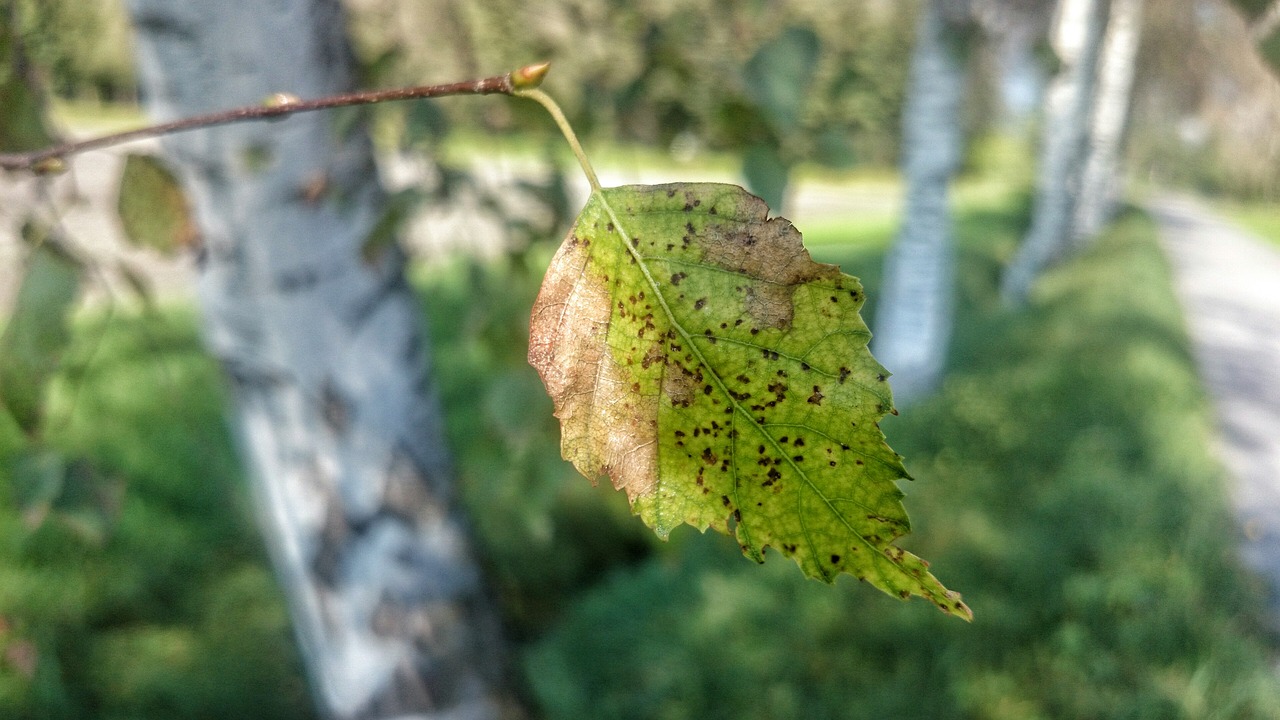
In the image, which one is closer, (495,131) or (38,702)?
(495,131)

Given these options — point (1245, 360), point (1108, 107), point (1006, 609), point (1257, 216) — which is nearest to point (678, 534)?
point (1006, 609)

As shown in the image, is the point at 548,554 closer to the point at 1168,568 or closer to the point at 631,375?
the point at 1168,568

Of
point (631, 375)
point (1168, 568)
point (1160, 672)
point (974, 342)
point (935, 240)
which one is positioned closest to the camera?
point (631, 375)

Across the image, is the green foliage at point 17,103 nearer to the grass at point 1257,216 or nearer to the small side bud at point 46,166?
the small side bud at point 46,166

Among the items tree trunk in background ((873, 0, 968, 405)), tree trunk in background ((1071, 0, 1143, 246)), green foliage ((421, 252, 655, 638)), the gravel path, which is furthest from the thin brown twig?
tree trunk in background ((1071, 0, 1143, 246))

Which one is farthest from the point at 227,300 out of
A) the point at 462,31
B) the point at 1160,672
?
the point at 1160,672

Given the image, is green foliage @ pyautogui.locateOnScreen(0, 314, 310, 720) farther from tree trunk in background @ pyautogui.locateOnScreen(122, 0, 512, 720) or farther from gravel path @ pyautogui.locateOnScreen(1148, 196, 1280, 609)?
gravel path @ pyautogui.locateOnScreen(1148, 196, 1280, 609)

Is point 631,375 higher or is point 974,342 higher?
point 631,375
